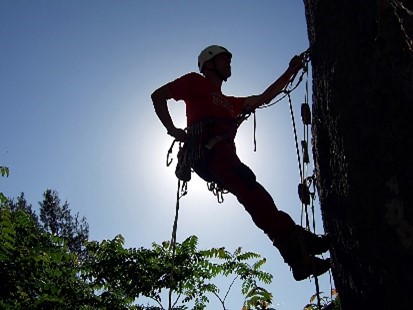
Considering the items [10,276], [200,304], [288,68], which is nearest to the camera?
[288,68]

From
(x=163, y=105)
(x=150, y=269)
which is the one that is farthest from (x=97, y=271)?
(x=163, y=105)

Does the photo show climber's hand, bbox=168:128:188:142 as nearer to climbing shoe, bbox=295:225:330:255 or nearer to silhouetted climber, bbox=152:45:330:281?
silhouetted climber, bbox=152:45:330:281

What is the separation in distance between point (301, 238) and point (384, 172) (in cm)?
133

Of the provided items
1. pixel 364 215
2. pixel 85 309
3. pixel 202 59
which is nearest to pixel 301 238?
pixel 364 215

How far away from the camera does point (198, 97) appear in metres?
4.34

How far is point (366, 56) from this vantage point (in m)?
2.37

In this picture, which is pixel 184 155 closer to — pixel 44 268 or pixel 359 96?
pixel 359 96

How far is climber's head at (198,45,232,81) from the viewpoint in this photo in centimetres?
482

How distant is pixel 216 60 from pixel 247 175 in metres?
1.77

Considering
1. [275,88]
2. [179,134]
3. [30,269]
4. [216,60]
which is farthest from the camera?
[30,269]

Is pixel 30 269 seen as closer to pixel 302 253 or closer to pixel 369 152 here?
pixel 302 253

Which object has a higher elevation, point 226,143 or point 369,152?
point 226,143

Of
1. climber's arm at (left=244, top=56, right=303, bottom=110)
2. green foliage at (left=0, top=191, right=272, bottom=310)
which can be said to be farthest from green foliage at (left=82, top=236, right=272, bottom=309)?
climber's arm at (left=244, top=56, right=303, bottom=110)

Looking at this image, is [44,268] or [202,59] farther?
[44,268]
